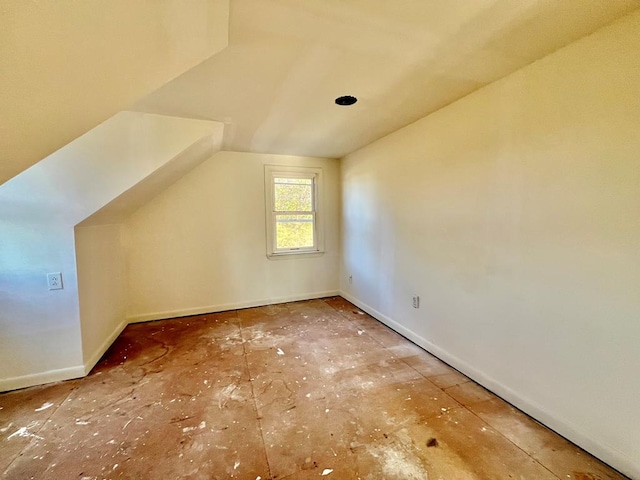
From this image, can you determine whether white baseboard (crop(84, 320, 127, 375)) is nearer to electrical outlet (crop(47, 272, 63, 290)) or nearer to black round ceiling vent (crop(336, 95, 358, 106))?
electrical outlet (crop(47, 272, 63, 290))

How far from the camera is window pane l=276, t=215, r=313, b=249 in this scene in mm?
4156

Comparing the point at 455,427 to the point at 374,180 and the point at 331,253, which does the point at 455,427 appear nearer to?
the point at 374,180

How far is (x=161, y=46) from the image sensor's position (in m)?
1.16

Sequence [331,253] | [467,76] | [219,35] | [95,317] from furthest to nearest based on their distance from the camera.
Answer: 1. [331,253]
2. [95,317]
3. [467,76]
4. [219,35]

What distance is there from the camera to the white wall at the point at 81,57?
0.74 m

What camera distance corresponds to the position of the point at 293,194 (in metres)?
4.21

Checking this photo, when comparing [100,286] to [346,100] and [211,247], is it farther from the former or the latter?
[346,100]

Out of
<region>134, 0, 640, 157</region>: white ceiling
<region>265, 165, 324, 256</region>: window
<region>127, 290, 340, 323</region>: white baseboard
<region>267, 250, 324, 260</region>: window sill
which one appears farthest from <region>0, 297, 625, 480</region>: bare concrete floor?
<region>134, 0, 640, 157</region>: white ceiling

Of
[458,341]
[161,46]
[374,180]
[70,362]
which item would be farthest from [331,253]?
[161,46]

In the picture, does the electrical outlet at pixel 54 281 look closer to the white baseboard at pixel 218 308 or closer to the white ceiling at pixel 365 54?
the white baseboard at pixel 218 308

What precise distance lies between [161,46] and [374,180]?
8.84ft

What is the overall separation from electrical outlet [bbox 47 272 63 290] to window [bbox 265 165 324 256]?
2307 mm

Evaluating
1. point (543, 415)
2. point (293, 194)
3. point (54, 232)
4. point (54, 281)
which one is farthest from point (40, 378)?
point (543, 415)

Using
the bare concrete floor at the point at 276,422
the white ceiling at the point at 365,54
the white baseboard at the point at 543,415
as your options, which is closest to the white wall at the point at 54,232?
the bare concrete floor at the point at 276,422
